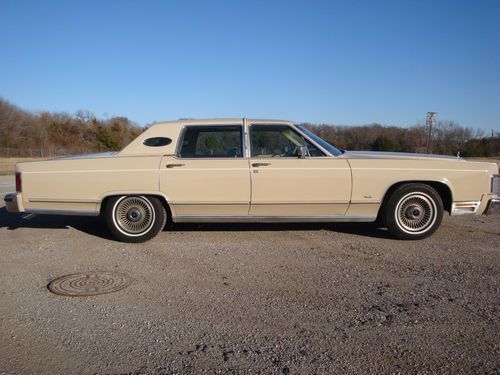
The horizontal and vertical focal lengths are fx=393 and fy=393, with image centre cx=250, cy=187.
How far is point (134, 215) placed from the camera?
203 inches

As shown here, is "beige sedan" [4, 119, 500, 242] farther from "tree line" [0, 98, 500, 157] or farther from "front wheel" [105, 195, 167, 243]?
"tree line" [0, 98, 500, 157]

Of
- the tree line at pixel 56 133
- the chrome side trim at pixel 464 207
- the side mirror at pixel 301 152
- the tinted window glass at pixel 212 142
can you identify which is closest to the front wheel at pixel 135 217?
the tinted window glass at pixel 212 142

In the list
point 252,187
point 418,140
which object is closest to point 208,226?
point 252,187

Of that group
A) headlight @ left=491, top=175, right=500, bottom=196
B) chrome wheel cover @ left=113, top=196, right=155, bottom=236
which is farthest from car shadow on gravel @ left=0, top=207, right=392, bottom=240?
headlight @ left=491, top=175, right=500, bottom=196

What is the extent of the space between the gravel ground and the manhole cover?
10 centimetres

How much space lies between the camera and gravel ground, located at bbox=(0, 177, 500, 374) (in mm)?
2459

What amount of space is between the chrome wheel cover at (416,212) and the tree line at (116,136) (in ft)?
62.6

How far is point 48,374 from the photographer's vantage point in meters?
2.33

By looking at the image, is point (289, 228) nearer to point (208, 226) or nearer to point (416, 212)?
point (208, 226)

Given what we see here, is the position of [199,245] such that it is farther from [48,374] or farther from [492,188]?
[492,188]

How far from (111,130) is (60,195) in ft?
201

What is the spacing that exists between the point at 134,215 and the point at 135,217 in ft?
0.10

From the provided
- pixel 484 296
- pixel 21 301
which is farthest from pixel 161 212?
pixel 484 296

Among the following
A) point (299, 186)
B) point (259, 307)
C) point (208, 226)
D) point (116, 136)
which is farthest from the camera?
point (116, 136)
